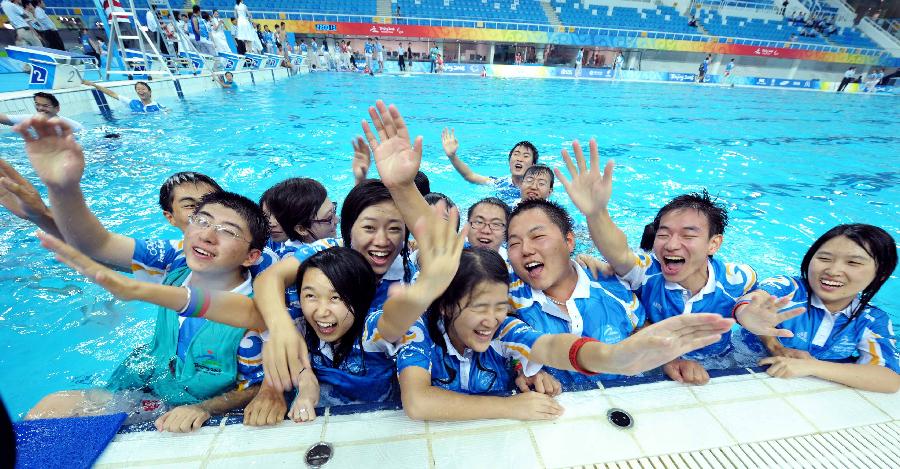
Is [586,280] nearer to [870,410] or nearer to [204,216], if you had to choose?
[870,410]

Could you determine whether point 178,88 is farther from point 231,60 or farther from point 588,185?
point 588,185

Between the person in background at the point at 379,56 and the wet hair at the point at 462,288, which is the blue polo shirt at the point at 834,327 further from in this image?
the person in background at the point at 379,56

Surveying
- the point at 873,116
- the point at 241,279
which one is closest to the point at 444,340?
the point at 241,279

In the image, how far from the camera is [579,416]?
1.63m

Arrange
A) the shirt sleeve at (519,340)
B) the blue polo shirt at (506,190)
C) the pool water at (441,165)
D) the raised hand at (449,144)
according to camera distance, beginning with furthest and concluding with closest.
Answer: the blue polo shirt at (506,190)
the raised hand at (449,144)
the pool water at (441,165)
the shirt sleeve at (519,340)

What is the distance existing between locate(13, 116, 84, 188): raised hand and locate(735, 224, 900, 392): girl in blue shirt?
322 centimetres

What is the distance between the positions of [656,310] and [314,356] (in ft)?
6.40

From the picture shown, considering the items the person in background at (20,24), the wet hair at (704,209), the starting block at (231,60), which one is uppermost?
the person in background at (20,24)

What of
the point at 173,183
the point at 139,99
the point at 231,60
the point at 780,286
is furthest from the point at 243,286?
the point at 231,60

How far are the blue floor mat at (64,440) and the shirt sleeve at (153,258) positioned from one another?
793 millimetres

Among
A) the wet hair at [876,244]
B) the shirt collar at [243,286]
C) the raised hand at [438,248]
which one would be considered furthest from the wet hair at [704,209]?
the shirt collar at [243,286]

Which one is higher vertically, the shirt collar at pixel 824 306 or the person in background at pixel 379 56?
the person in background at pixel 379 56

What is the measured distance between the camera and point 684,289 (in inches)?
87.7

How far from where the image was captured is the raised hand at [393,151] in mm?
1658
